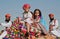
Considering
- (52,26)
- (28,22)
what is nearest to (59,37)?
(52,26)

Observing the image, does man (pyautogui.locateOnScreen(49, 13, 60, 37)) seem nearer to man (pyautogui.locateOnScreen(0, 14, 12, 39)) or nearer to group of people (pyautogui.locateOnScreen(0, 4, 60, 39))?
group of people (pyautogui.locateOnScreen(0, 4, 60, 39))

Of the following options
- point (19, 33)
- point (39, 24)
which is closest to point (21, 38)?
point (19, 33)

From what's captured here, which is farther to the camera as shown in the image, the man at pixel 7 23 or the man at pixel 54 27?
the man at pixel 7 23

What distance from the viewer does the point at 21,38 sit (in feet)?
43.3

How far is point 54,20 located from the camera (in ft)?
42.7

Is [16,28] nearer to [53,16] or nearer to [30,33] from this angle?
[30,33]

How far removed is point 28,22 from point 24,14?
45 centimetres

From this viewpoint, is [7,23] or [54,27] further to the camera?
[7,23]

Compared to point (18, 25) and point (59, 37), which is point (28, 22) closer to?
point (18, 25)

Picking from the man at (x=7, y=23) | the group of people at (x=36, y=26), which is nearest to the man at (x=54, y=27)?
the group of people at (x=36, y=26)

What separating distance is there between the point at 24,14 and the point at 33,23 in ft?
2.01

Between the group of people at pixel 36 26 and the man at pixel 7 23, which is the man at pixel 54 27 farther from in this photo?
the man at pixel 7 23

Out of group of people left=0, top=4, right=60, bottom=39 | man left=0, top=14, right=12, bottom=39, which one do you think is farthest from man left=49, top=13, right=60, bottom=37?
man left=0, top=14, right=12, bottom=39

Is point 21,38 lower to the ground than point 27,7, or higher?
lower
